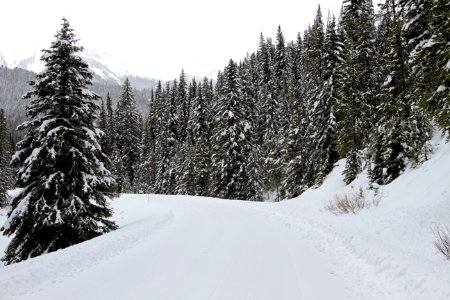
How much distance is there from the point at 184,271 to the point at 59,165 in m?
9.25

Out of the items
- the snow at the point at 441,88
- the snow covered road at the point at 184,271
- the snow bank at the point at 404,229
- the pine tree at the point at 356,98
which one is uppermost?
the pine tree at the point at 356,98

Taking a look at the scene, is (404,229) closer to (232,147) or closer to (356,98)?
(356,98)

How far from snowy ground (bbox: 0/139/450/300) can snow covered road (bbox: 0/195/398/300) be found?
0.02 m

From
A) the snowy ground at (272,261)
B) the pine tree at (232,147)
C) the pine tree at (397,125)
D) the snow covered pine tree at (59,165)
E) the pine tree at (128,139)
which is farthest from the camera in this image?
the pine tree at (128,139)

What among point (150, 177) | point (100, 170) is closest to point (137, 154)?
point (150, 177)

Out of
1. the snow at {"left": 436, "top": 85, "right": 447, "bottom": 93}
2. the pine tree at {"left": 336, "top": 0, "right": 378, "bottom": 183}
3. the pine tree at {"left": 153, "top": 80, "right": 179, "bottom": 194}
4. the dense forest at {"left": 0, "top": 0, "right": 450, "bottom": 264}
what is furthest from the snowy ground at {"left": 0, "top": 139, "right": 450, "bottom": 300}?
the pine tree at {"left": 153, "top": 80, "right": 179, "bottom": 194}

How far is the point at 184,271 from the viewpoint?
728 cm

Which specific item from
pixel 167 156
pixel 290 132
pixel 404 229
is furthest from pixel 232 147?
pixel 404 229

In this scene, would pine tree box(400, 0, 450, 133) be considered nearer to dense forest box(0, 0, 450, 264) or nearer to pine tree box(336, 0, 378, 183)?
dense forest box(0, 0, 450, 264)

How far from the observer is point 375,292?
18.9 ft

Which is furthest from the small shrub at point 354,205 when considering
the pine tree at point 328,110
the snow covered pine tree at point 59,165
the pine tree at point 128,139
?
the pine tree at point 128,139

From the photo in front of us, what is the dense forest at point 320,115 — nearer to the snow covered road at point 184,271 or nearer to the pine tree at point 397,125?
the pine tree at point 397,125

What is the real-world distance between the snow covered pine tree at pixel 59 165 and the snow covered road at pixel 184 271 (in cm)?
360

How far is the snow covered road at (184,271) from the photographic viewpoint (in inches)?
237
